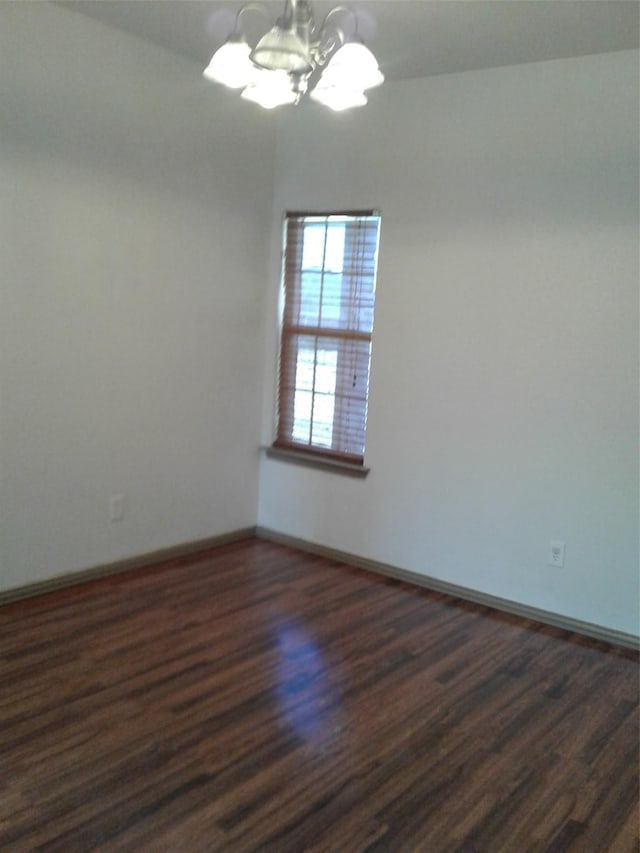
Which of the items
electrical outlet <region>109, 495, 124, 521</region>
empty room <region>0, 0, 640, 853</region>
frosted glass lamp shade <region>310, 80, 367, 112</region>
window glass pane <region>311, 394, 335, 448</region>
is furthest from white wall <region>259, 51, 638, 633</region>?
frosted glass lamp shade <region>310, 80, 367, 112</region>

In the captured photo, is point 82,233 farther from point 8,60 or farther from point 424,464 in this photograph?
point 424,464

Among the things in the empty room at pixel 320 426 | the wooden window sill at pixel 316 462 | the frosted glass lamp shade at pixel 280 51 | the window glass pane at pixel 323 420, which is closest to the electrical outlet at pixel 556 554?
the empty room at pixel 320 426

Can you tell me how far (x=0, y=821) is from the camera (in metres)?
2.11

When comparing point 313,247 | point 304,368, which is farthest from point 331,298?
point 304,368

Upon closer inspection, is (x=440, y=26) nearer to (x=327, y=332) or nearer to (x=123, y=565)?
(x=327, y=332)

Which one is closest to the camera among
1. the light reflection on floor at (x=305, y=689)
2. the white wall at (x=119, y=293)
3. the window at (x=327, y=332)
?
the light reflection on floor at (x=305, y=689)

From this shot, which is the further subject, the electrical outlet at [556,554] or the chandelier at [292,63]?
the electrical outlet at [556,554]

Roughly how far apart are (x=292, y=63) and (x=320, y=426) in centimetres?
270

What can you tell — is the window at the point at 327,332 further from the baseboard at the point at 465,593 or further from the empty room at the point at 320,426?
the baseboard at the point at 465,593

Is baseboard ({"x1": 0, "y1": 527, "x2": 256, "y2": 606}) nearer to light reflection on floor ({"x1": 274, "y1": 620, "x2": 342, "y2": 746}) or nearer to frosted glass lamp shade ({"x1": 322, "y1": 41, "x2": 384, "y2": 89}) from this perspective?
light reflection on floor ({"x1": 274, "y1": 620, "x2": 342, "y2": 746})

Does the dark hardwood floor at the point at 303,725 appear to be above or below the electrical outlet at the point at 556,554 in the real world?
below

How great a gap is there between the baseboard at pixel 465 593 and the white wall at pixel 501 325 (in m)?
0.04

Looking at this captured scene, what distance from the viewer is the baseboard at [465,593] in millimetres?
3611

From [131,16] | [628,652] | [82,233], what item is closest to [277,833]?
[628,652]
